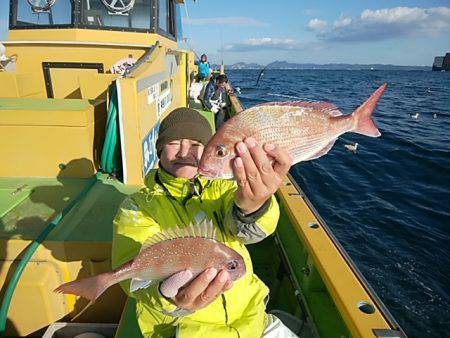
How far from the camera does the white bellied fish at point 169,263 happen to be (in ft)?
5.06

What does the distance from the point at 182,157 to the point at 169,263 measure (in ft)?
2.80

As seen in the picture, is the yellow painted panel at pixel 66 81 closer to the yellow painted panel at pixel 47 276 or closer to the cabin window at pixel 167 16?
the cabin window at pixel 167 16

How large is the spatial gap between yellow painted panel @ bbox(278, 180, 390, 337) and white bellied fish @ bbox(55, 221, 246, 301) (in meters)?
1.02

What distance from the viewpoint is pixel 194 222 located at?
6.61 ft

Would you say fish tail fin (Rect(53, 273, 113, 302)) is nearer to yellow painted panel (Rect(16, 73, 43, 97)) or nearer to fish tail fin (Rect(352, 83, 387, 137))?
fish tail fin (Rect(352, 83, 387, 137))

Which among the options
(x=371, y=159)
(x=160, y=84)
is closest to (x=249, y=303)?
(x=160, y=84)

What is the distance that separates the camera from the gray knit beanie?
2.26m

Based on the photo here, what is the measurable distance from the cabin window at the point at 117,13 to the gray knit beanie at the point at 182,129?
531 cm

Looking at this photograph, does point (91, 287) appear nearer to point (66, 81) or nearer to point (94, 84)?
point (94, 84)

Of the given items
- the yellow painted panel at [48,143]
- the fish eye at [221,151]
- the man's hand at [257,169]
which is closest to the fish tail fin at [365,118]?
the man's hand at [257,169]

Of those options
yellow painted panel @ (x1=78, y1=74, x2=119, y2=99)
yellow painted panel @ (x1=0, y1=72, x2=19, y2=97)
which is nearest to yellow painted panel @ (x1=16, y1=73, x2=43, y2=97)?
yellow painted panel @ (x1=0, y1=72, x2=19, y2=97)

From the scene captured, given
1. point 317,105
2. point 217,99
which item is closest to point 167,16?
point 217,99

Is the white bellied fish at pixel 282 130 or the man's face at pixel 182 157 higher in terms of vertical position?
the white bellied fish at pixel 282 130

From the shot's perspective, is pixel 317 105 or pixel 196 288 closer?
pixel 196 288
